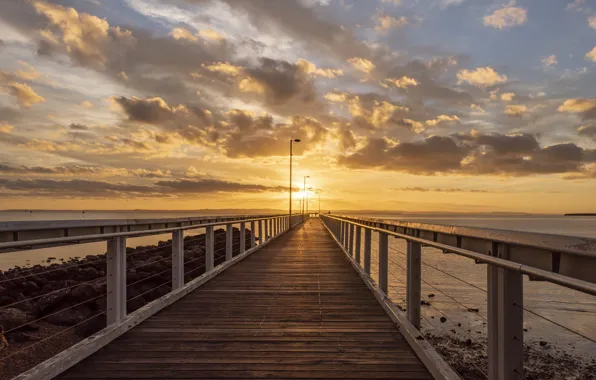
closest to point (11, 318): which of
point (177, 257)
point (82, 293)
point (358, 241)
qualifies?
point (82, 293)

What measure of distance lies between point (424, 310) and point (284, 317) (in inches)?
406

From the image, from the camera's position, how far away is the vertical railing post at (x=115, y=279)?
4516mm

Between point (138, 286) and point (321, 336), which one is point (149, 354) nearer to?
point (321, 336)

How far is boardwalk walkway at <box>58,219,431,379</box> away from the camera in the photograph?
3.60 metres

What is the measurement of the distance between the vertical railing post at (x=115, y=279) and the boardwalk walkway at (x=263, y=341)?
0.29 metres

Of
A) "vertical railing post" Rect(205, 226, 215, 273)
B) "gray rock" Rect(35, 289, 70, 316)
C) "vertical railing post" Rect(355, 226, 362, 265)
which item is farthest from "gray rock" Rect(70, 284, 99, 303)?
"vertical railing post" Rect(355, 226, 362, 265)

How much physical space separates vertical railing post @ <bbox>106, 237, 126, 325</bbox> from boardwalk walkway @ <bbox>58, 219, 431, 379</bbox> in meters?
0.29

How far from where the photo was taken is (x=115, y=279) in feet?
14.8

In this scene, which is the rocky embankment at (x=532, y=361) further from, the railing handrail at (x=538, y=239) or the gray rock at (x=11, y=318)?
the gray rock at (x=11, y=318)

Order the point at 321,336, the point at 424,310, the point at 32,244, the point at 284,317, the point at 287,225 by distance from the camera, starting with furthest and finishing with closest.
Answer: the point at 287,225 < the point at 424,310 < the point at 284,317 < the point at 321,336 < the point at 32,244

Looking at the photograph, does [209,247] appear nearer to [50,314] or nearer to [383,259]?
[50,314]

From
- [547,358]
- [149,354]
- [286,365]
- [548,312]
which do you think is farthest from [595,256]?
[548,312]

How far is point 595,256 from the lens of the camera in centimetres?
175

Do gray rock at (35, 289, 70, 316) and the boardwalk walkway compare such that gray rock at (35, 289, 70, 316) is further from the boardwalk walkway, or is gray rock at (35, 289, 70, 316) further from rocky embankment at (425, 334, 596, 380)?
rocky embankment at (425, 334, 596, 380)
